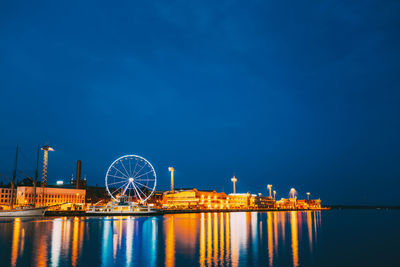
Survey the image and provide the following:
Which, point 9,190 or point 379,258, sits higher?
point 9,190

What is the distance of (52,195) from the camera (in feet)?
557

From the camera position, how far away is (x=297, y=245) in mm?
38688

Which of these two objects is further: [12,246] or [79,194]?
[79,194]

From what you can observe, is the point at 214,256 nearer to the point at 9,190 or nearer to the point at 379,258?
the point at 379,258

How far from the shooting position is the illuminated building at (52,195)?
155m

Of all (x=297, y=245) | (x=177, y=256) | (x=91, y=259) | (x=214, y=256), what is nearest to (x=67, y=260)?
(x=91, y=259)

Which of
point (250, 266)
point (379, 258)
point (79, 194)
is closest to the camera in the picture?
point (250, 266)

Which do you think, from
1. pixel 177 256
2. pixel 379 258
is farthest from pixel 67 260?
pixel 379 258

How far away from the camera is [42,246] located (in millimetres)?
35344

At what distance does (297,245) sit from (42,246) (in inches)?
1059

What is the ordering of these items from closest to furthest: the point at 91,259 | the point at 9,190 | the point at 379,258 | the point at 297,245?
the point at 91,259, the point at 379,258, the point at 297,245, the point at 9,190

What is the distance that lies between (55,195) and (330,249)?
6300 inches

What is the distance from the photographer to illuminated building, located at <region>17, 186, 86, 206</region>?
508 ft

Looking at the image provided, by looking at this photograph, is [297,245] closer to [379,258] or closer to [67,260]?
[379,258]
